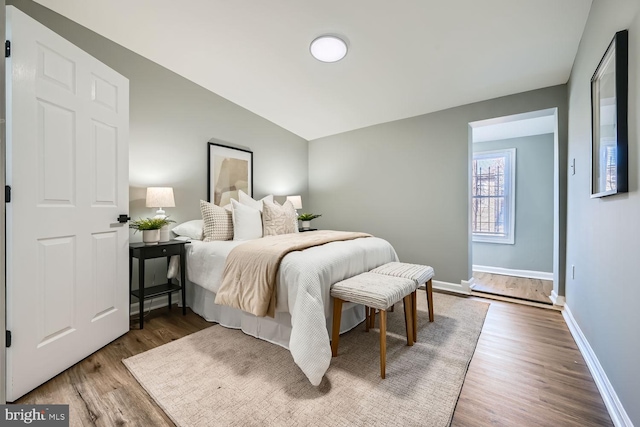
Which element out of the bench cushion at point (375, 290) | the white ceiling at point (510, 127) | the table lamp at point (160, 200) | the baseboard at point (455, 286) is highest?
the white ceiling at point (510, 127)

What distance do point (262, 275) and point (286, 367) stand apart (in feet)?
2.05

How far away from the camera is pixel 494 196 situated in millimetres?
4602

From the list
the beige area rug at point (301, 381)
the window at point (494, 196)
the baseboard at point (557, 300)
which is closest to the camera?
the beige area rug at point (301, 381)

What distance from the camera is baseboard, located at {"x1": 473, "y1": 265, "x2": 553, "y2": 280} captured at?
13.5ft

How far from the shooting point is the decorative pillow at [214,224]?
9.24 ft

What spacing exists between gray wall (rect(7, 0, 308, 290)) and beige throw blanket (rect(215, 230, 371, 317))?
1.37 meters

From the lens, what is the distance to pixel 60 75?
1.72 metres

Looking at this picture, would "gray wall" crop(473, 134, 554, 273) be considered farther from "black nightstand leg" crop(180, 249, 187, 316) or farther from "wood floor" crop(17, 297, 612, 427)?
"black nightstand leg" crop(180, 249, 187, 316)

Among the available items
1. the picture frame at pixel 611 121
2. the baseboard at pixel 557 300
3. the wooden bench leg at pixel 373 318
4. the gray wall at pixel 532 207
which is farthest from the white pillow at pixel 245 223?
the gray wall at pixel 532 207

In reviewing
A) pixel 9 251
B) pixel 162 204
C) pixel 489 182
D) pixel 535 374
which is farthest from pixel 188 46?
pixel 489 182

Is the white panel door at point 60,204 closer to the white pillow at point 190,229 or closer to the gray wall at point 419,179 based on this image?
the white pillow at point 190,229

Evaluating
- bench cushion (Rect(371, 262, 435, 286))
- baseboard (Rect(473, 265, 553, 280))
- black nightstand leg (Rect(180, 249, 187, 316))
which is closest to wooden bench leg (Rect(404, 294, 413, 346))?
bench cushion (Rect(371, 262, 435, 286))

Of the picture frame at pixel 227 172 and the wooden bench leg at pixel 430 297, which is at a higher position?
the picture frame at pixel 227 172

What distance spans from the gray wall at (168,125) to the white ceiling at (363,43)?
118mm
